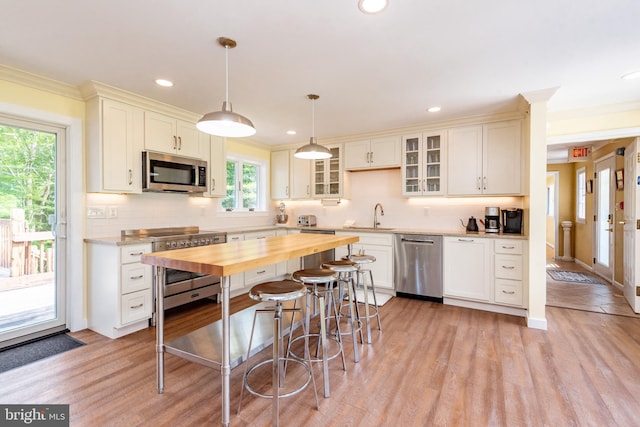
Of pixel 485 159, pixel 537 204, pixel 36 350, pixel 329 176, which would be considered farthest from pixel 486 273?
pixel 36 350

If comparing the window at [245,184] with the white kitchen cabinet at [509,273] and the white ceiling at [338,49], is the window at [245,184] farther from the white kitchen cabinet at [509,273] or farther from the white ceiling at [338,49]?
the white kitchen cabinet at [509,273]

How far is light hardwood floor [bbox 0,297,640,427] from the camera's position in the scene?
1793 millimetres

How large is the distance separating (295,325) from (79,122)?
292 cm

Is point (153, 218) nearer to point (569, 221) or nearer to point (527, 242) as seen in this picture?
point (527, 242)

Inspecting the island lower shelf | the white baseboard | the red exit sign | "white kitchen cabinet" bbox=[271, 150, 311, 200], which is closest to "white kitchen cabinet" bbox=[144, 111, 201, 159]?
"white kitchen cabinet" bbox=[271, 150, 311, 200]

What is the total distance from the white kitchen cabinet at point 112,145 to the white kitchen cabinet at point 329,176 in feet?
8.77

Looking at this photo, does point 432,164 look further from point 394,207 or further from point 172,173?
point 172,173

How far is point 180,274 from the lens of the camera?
3316mm

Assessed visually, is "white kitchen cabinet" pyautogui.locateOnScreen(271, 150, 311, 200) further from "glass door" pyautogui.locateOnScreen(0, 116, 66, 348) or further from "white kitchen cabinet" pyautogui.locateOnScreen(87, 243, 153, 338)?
"glass door" pyautogui.locateOnScreen(0, 116, 66, 348)

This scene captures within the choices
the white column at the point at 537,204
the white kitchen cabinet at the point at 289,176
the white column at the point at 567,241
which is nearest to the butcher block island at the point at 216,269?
the white column at the point at 537,204

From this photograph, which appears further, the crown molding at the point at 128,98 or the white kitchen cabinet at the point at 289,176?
the white kitchen cabinet at the point at 289,176

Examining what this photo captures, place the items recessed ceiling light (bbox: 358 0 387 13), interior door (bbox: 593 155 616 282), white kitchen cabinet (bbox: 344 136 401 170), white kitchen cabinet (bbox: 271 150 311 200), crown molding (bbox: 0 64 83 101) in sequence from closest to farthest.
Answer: recessed ceiling light (bbox: 358 0 387 13)
crown molding (bbox: 0 64 83 101)
white kitchen cabinet (bbox: 344 136 401 170)
interior door (bbox: 593 155 616 282)
white kitchen cabinet (bbox: 271 150 311 200)

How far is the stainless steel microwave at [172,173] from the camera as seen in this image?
3.34 m

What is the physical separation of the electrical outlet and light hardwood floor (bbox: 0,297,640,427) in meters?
1.17
